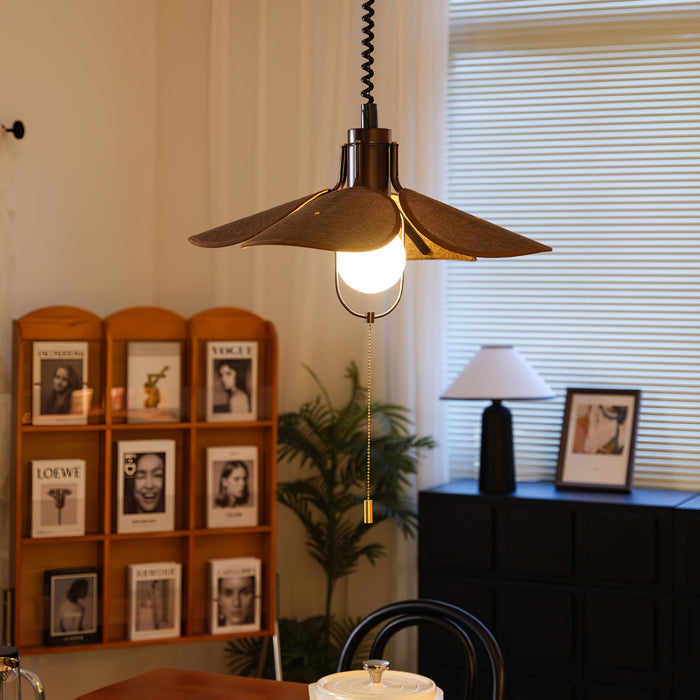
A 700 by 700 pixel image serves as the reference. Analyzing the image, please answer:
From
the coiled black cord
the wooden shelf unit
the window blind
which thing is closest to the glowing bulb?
the coiled black cord

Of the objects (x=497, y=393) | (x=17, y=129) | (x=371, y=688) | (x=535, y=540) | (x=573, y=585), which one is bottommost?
(x=573, y=585)

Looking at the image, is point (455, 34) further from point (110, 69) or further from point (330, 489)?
point (330, 489)

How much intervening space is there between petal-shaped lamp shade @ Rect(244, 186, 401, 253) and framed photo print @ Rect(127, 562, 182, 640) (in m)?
2.37

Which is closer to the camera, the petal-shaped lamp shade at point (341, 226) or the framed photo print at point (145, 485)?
the petal-shaped lamp shade at point (341, 226)

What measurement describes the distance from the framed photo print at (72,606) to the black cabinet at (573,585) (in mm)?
1166

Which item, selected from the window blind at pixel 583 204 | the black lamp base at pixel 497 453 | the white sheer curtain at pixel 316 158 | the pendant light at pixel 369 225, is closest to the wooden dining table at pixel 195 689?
the pendant light at pixel 369 225

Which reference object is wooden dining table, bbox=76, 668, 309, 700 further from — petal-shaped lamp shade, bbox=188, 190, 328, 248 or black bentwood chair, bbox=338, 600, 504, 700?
petal-shaped lamp shade, bbox=188, 190, 328, 248

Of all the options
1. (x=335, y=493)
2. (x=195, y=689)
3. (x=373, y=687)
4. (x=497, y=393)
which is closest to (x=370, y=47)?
(x=373, y=687)

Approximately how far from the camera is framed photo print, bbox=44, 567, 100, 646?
3115 millimetres

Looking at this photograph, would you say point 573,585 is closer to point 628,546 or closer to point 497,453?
point 628,546

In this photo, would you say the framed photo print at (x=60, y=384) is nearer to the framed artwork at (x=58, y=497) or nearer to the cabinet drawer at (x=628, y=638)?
the framed artwork at (x=58, y=497)

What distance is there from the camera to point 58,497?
10.2ft

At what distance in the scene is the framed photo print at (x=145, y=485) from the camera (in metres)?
3.20

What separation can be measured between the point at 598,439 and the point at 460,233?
2572mm
